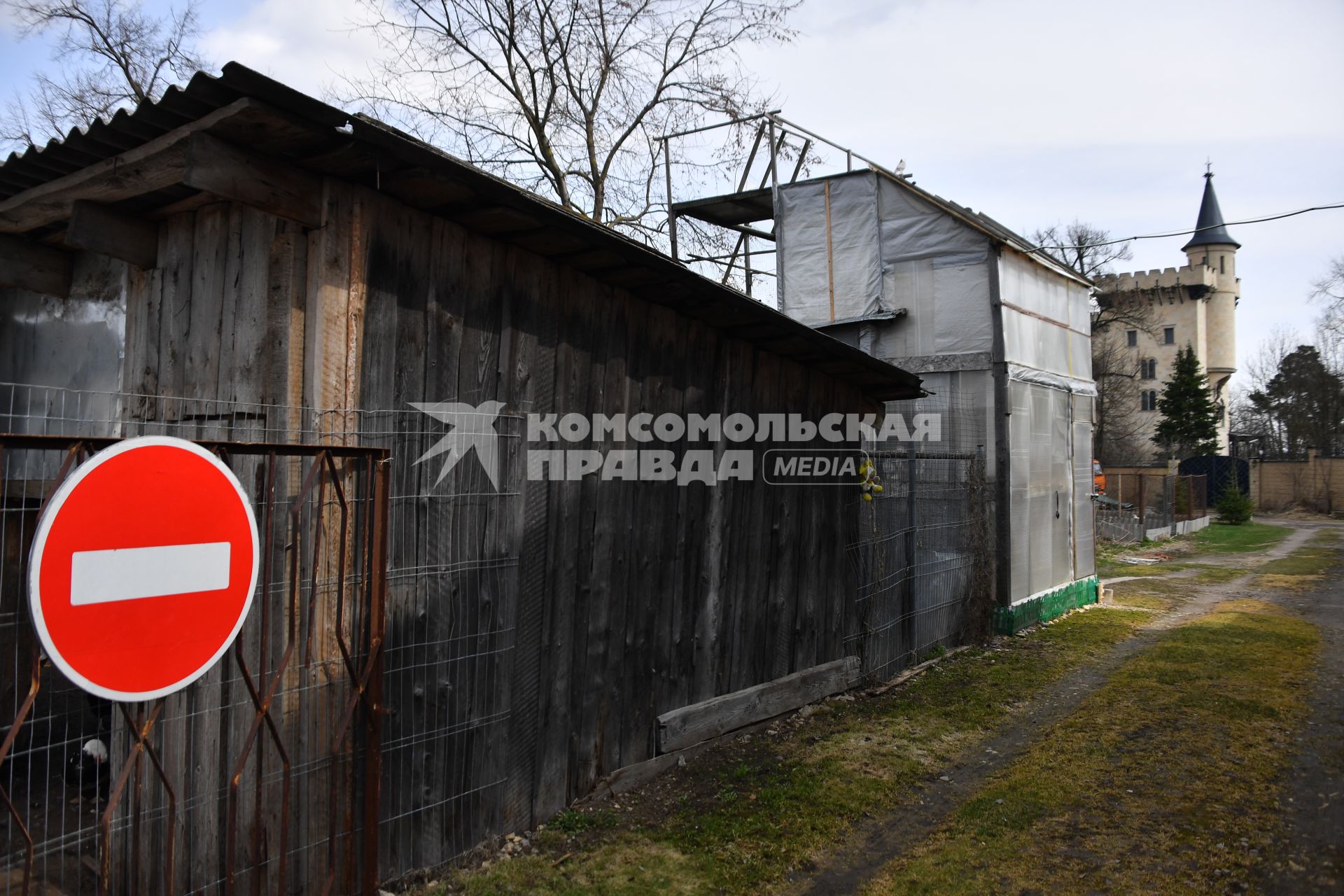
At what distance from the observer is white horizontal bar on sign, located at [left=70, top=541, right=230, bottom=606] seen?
7.63ft

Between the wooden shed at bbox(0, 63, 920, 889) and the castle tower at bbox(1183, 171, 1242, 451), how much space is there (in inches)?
2236

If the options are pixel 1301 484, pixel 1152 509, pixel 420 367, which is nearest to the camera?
pixel 420 367

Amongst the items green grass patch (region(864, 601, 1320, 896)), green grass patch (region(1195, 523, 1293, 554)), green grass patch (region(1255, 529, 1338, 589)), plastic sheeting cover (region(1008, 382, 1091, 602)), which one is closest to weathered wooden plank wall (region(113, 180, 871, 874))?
green grass patch (region(864, 601, 1320, 896))

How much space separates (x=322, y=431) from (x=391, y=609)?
2.85 feet

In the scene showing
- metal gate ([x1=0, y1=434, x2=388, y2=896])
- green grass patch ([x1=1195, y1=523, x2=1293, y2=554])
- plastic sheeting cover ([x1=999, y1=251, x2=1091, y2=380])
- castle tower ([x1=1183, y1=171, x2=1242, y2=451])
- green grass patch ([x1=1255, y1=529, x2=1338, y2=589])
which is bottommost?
green grass patch ([x1=1255, y1=529, x2=1338, y2=589])

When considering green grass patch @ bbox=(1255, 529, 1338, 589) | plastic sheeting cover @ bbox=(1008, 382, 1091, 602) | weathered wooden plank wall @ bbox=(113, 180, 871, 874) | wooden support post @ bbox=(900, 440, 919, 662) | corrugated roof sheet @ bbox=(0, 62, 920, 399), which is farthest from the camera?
green grass patch @ bbox=(1255, 529, 1338, 589)

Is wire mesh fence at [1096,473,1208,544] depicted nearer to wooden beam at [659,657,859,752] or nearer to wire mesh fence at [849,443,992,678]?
wire mesh fence at [849,443,992,678]

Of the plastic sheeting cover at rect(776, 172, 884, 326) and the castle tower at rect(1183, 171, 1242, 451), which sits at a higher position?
the castle tower at rect(1183, 171, 1242, 451)

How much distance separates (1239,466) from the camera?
36.9 meters

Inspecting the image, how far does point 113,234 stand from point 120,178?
0.69 meters

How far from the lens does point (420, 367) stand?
13.0ft

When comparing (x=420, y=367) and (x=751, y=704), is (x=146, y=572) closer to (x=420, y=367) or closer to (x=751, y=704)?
(x=420, y=367)

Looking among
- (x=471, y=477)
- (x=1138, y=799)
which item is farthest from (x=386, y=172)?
(x=1138, y=799)

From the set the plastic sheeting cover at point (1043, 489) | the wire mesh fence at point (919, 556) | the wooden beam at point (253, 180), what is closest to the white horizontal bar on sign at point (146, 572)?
Result: the wooden beam at point (253, 180)
